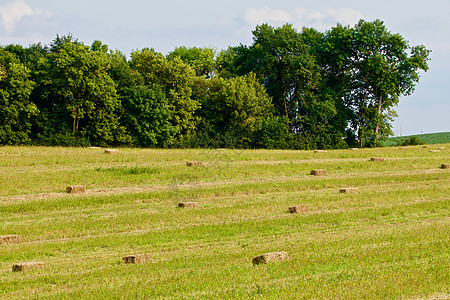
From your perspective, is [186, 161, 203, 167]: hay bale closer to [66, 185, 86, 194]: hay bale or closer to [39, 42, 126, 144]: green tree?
[66, 185, 86, 194]: hay bale

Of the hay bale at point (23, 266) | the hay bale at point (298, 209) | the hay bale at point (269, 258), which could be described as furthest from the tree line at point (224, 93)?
the hay bale at point (269, 258)

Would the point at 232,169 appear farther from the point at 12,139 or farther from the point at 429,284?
the point at 12,139

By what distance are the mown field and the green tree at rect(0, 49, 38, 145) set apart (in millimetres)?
19365

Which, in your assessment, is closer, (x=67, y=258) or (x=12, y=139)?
(x=67, y=258)

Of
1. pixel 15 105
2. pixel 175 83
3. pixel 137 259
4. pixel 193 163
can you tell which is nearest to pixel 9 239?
pixel 137 259

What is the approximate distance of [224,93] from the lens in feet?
250

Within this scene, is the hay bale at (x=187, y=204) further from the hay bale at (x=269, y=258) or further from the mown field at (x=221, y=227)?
the hay bale at (x=269, y=258)

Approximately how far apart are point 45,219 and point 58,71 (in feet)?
146

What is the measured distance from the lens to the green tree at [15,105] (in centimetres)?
6247

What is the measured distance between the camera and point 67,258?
17047 millimetres

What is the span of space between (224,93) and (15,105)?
27674 mm

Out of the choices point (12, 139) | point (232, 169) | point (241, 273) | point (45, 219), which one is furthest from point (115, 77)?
point (241, 273)

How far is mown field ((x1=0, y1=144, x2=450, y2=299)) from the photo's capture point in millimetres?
11906

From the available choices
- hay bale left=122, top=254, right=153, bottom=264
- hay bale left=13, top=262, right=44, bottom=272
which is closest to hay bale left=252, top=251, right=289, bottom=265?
hay bale left=122, top=254, right=153, bottom=264
